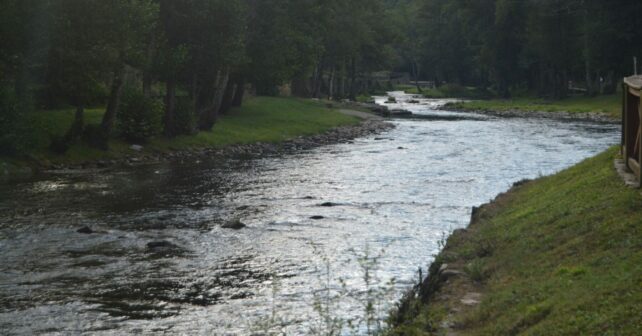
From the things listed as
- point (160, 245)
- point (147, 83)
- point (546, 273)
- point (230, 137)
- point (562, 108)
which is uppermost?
point (147, 83)

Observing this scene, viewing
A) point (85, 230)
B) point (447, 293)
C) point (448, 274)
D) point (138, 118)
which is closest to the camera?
point (447, 293)

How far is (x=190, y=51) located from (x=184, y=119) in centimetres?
401

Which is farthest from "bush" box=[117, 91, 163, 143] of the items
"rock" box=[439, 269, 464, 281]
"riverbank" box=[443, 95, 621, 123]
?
"riverbank" box=[443, 95, 621, 123]

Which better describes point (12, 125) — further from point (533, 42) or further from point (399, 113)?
point (533, 42)

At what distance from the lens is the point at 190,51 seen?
49781 millimetres

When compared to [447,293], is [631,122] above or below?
above

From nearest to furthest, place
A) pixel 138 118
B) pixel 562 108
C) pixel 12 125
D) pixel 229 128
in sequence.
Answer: pixel 12 125, pixel 138 118, pixel 229 128, pixel 562 108

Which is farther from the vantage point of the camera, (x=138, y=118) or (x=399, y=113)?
(x=399, y=113)

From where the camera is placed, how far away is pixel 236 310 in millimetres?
15414

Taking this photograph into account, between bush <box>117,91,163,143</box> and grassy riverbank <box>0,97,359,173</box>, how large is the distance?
683mm

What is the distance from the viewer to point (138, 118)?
4494 centimetres

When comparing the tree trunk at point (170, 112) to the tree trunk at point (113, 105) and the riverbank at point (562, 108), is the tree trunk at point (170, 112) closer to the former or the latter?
the tree trunk at point (113, 105)

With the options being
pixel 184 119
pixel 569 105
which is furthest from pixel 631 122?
pixel 569 105

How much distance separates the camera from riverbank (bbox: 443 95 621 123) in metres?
79.6
